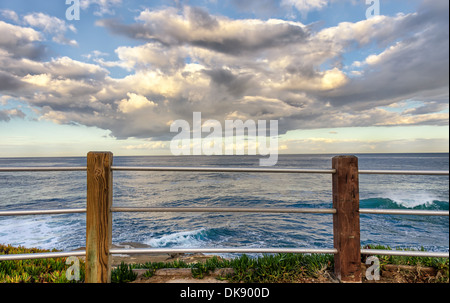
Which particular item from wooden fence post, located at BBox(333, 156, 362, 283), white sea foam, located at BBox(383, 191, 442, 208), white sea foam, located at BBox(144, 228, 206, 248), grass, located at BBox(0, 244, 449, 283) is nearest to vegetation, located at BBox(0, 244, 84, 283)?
grass, located at BBox(0, 244, 449, 283)

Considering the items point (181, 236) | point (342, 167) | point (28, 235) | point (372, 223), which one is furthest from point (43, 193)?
point (342, 167)

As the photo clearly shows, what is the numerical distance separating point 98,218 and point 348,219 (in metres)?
2.42

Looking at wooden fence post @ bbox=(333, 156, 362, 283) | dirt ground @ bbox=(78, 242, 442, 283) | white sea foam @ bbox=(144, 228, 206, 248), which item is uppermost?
wooden fence post @ bbox=(333, 156, 362, 283)

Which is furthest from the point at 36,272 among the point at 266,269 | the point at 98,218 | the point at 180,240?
the point at 180,240

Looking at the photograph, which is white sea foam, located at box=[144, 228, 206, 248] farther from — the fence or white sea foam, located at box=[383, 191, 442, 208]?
white sea foam, located at box=[383, 191, 442, 208]

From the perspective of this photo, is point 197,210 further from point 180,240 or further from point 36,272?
point 180,240

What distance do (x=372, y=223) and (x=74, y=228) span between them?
790 inches

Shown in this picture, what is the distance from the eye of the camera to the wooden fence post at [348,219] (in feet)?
8.29

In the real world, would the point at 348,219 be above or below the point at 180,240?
above

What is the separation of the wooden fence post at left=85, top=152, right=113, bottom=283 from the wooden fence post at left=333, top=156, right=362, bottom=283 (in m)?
2.25

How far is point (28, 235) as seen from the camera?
1507 centimetres

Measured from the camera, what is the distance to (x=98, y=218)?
8.18 ft

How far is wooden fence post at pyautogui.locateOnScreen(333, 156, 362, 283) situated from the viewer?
2.53 meters
